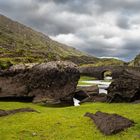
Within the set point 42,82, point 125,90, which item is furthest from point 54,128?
point 42,82

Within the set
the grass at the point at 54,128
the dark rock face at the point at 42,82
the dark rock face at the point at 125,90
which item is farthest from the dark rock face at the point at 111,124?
the dark rock face at the point at 42,82

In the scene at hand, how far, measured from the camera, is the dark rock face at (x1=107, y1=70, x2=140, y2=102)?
4605 centimetres

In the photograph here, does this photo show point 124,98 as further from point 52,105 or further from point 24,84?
point 24,84

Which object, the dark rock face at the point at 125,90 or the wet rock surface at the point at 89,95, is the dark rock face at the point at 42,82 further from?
the dark rock face at the point at 125,90

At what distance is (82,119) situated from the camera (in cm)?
3141

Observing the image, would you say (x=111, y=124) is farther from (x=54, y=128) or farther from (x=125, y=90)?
(x=125, y=90)

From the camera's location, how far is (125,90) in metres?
47.2

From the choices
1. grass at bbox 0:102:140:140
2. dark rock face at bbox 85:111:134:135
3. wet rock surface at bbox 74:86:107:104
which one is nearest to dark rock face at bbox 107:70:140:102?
wet rock surface at bbox 74:86:107:104

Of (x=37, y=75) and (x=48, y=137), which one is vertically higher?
(x=37, y=75)

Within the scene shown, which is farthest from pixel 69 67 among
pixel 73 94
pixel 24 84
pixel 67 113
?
pixel 67 113

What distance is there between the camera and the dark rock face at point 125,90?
4605 centimetres

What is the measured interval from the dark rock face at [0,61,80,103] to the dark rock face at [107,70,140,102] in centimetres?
946

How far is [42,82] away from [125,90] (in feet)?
47.8

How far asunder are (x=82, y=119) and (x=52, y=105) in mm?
18780
